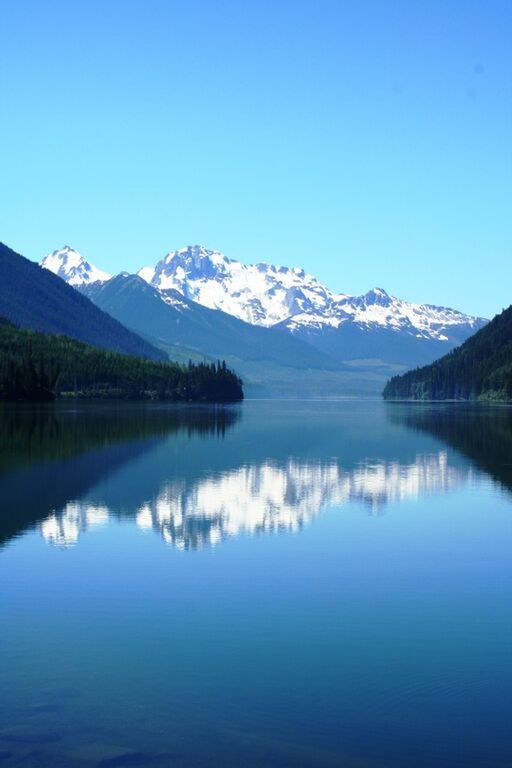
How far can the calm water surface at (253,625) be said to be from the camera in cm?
1950

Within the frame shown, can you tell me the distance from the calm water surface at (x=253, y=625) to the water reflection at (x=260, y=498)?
0.97 feet

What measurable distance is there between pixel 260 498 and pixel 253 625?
103ft

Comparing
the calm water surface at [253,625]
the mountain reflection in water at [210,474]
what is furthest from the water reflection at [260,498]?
the calm water surface at [253,625]

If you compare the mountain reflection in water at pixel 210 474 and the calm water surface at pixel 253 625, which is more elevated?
the mountain reflection in water at pixel 210 474

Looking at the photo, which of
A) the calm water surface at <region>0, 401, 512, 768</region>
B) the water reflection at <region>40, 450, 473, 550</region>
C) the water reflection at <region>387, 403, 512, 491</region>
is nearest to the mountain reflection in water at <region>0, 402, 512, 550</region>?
the water reflection at <region>40, 450, 473, 550</region>

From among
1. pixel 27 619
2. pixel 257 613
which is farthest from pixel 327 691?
pixel 27 619

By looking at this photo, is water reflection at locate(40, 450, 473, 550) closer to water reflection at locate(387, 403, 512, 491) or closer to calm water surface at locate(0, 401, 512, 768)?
calm water surface at locate(0, 401, 512, 768)

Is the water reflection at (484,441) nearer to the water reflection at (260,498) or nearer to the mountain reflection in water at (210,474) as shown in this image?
the mountain reflection in water at (210,474)

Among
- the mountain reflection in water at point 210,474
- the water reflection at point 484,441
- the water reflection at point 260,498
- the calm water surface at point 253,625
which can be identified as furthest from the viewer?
the water reflection at point 484,441

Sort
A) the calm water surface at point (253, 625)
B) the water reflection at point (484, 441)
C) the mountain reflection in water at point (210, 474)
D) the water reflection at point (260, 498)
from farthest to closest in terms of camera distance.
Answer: the water reflection at point (484, 441) → the mountain reflection in water at point (210, 474) → the water reflection at point (260, 498) → the calm water surface at point (253, 625)

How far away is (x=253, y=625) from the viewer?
91.9ft

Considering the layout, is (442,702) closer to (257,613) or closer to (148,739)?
(148,739)

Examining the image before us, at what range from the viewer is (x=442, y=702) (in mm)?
21703

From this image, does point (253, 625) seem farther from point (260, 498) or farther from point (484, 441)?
point (484, 441)
